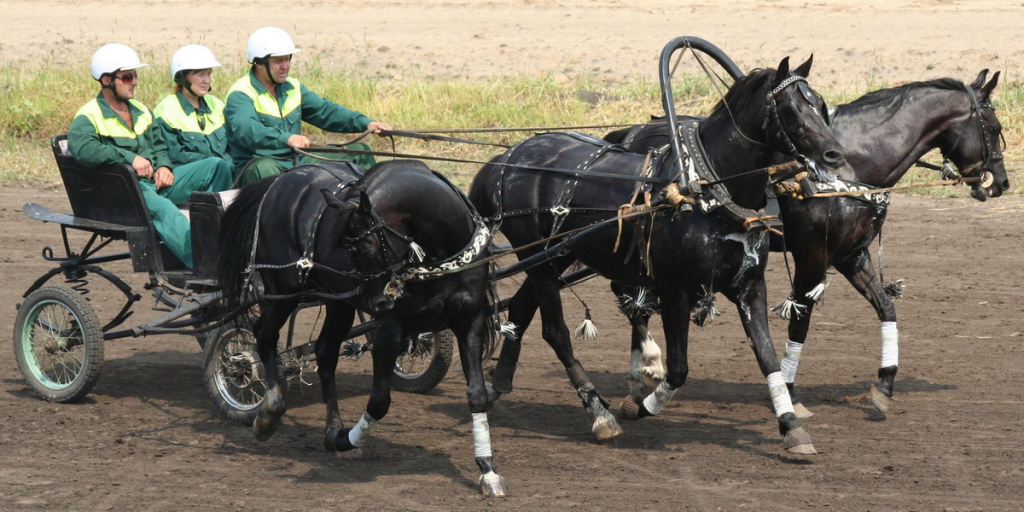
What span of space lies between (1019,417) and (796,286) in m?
1.46

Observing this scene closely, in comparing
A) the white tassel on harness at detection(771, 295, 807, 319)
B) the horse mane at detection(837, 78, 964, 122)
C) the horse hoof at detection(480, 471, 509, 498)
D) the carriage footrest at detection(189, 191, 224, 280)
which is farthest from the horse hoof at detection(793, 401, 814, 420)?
the carriage footrest at detection(189, 191, 224, 280)

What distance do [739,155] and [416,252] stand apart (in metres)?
1.72

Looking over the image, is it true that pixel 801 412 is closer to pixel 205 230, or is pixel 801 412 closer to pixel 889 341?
pixel 889 341

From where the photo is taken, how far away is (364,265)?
229 inches

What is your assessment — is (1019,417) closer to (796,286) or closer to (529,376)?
(796,286)

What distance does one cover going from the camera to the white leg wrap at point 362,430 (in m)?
6.31

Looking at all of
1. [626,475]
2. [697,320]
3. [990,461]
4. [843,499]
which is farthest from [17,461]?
[990,461]

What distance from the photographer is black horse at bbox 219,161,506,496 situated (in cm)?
588

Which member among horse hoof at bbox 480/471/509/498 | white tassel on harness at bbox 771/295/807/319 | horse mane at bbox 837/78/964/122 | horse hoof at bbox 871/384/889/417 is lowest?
horse hoof at bbox 871/384/889/417

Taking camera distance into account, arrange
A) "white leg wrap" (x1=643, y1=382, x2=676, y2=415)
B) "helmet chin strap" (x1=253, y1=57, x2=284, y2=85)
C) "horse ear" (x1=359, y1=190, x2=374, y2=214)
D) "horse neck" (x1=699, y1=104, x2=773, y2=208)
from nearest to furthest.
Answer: "horse ear" (x1=359, y1=190, x2=374, y2=214) < "horse neck" (x1=699, y1=104, x2=773, y2=208) < "white leg wrap" (x1=643, y1=382, x2=676, y2=415) < "helmet chin strap" (x1=253, y1=57, x2=284, y2=85)

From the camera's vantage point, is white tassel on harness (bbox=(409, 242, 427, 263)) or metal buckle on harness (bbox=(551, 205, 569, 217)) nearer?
white tassel on harness (bbox=(409, 242, 427, 263))

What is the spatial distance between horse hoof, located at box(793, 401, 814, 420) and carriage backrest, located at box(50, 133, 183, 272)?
3.94 metres

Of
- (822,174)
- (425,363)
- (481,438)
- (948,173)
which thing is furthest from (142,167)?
(948,173)

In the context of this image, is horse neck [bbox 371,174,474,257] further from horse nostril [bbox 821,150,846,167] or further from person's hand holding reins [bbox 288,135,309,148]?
horse nostril [bbox 821,150,846,167]
